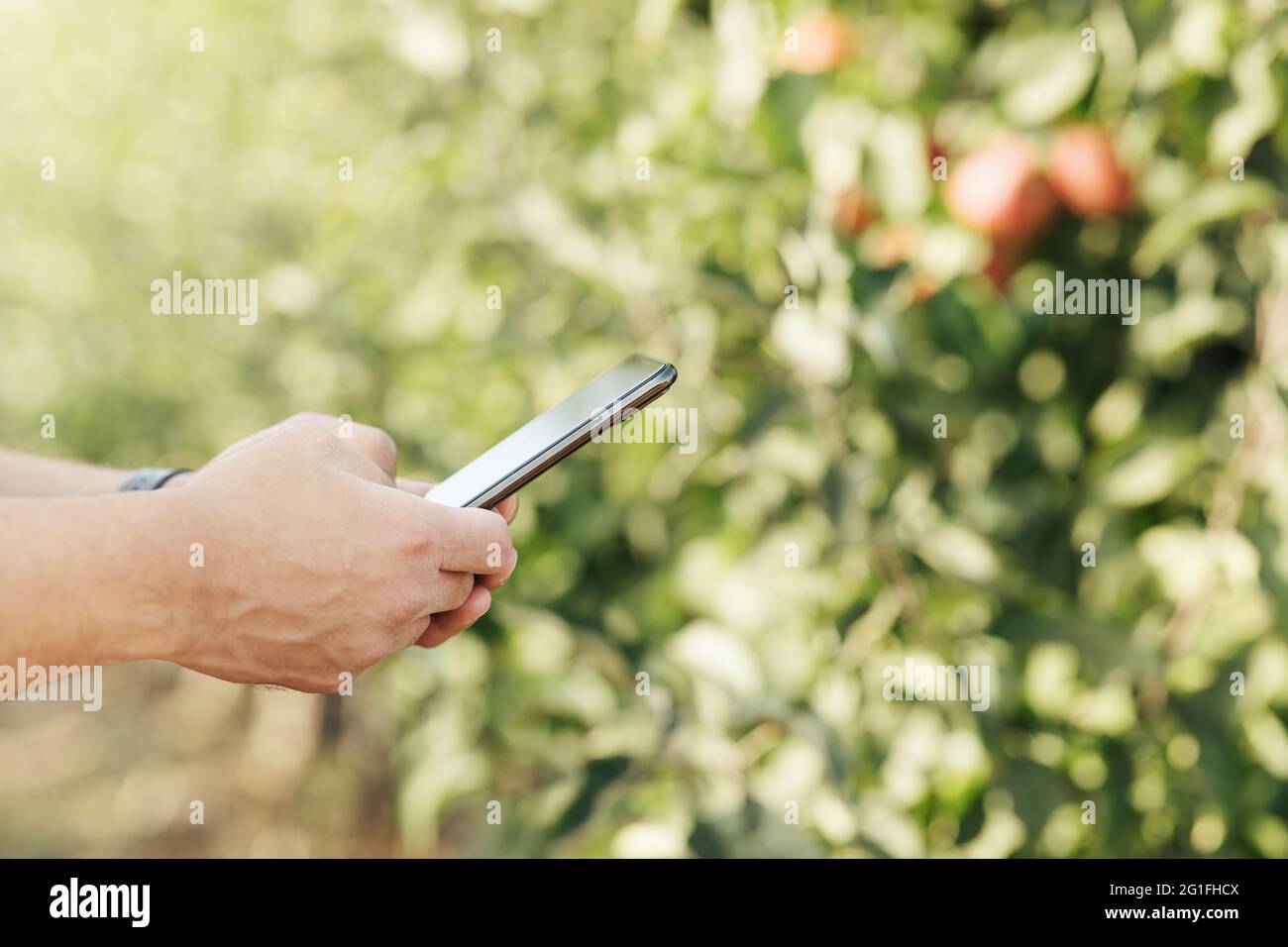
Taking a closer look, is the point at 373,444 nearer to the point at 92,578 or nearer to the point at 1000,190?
the point at 92,578

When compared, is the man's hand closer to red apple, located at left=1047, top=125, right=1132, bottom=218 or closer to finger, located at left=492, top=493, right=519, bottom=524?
finger, located at left=492, top=493, right=519, bottom=524

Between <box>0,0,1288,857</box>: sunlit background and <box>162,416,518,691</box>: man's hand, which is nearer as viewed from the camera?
<box>162,416,518,691</box>: man's hand

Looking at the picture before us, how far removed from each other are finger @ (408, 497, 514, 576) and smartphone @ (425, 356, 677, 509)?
0.02m

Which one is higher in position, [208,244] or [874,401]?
[208,244]

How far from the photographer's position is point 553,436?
0.62 meters

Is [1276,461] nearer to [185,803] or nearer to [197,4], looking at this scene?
[197,4]

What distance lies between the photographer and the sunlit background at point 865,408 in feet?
2.61

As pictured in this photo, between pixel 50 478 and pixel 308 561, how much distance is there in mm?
299

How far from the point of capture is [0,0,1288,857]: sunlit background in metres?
0.80

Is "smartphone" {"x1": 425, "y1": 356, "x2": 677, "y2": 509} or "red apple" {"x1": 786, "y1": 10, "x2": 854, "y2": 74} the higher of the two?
"red apple" {"x1": 786, "y1": 10, "x2": 854, "y2": 74}

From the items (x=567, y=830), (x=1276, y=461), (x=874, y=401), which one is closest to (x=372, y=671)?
(x=567, y=830)

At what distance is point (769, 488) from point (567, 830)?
0.96ft

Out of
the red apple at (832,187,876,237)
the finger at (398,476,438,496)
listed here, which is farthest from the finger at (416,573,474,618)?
the red apple at (832,187,876,237)
